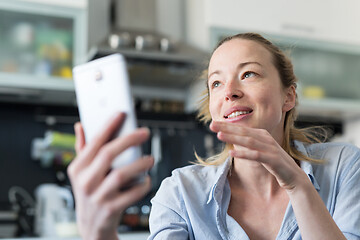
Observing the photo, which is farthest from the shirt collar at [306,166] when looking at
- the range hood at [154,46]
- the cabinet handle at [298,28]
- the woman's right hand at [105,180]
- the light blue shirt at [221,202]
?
the cabinet handle at [298,28]

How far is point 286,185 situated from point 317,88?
2579 mm

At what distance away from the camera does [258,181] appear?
1301mm

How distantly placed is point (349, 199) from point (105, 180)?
730 mm

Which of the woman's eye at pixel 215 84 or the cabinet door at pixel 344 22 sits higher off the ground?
the cabinet door at pixel 344 22

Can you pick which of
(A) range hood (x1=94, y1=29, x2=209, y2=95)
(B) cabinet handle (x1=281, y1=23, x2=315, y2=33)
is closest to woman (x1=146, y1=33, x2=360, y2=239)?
(A) range hood (x1=94, y1=29, x2=209, y2=95)

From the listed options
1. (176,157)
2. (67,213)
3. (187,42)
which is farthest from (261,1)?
(67,213)

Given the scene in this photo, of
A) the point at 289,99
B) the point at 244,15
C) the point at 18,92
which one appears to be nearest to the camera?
the point at 289,99

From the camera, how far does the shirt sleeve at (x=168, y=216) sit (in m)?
1.13

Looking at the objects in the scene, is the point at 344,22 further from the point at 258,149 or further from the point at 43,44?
the point at 258,149

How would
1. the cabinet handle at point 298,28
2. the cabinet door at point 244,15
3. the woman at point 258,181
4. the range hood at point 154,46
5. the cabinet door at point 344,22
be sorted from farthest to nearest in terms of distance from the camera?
the cabinet door at point 344,22 → the cabinet handle at point 298,28 → the cabinet door at point 244,15 → the range hood at point 154,46 → the woman at point 258,181

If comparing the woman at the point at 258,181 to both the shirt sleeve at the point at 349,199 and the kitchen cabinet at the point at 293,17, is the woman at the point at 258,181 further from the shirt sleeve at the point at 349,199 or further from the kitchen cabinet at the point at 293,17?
the kitchen cabinet at the point at 293,17

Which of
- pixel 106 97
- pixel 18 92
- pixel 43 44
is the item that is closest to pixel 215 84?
pixel 106 97

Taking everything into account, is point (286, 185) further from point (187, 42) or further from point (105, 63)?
point (187, 42)

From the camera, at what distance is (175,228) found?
1.15m
